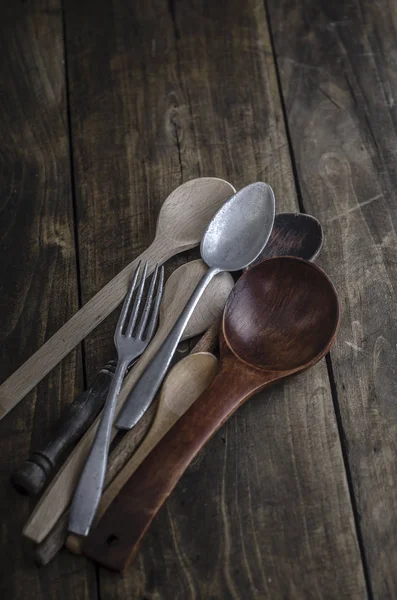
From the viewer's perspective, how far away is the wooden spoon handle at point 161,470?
26.4 inches

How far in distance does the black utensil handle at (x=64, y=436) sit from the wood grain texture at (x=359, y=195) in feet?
0.89

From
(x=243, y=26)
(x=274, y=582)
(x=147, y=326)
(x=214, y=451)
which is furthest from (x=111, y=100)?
(x=274, y=582)

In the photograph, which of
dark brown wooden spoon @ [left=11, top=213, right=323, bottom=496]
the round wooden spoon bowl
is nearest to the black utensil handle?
dark brown wooden spoon @ [left=11, top=213, right=323, bottom=496]

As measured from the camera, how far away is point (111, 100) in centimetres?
108

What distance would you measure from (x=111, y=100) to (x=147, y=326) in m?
0.42

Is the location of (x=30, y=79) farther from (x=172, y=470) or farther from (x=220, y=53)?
(x=172, y=470)

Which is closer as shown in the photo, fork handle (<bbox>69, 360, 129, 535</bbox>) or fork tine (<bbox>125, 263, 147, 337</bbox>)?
fork handle (<bbox>69, 360, 129, 535</bbox>)

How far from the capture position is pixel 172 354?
2.59 ft

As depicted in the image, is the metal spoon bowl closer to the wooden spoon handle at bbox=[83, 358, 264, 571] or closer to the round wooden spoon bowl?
the round wooden spoon bowl

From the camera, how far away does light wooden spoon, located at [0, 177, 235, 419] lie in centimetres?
81

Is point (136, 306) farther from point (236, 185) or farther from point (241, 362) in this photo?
point (236, 185)

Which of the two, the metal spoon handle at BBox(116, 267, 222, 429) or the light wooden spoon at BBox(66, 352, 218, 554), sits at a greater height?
the metal spoon handle at BBox(116, 267, 222, 429)

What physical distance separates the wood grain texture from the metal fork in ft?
0.74

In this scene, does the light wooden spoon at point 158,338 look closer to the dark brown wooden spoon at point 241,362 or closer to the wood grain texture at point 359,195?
the dark brown wooden spoon at point 241,362
